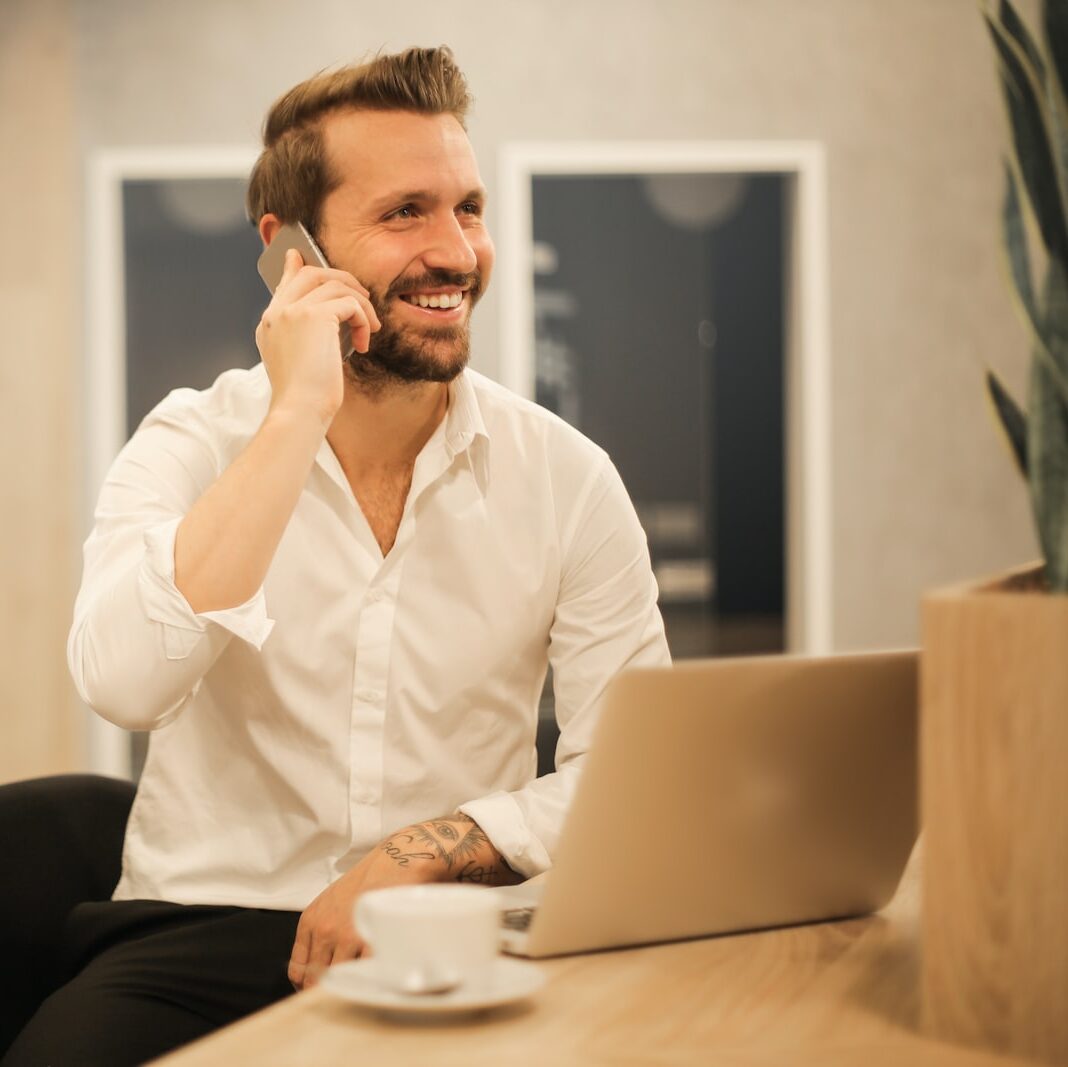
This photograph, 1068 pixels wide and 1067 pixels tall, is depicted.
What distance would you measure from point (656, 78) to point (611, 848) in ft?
11.3

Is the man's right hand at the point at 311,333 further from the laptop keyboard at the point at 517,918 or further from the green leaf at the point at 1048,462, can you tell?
the green leaf at the point at 1048,462

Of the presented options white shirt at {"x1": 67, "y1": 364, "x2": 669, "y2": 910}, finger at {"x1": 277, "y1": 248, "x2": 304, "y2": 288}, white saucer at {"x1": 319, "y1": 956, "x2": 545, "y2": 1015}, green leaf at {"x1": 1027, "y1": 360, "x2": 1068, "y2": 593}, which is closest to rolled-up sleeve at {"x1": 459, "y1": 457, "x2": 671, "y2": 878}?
white shirt at {"x1": 67, "y1": 364, "x2": 669, "y2": 910}

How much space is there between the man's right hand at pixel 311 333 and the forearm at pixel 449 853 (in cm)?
47

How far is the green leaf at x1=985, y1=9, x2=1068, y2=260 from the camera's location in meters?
0.78

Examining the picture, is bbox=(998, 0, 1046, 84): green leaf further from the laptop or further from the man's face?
the man's face

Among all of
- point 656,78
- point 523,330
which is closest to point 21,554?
point 523,330

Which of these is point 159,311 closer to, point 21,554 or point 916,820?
point 21,554

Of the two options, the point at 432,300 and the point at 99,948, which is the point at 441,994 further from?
the point at 432,300

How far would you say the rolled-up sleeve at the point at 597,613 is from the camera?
1637mm

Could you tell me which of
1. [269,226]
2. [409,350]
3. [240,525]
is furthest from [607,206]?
[240,525]

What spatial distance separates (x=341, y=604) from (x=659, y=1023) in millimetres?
913

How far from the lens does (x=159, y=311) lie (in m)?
4.07

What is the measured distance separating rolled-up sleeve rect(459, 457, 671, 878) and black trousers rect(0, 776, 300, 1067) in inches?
16.3

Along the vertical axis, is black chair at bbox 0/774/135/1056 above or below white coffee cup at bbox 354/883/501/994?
below
